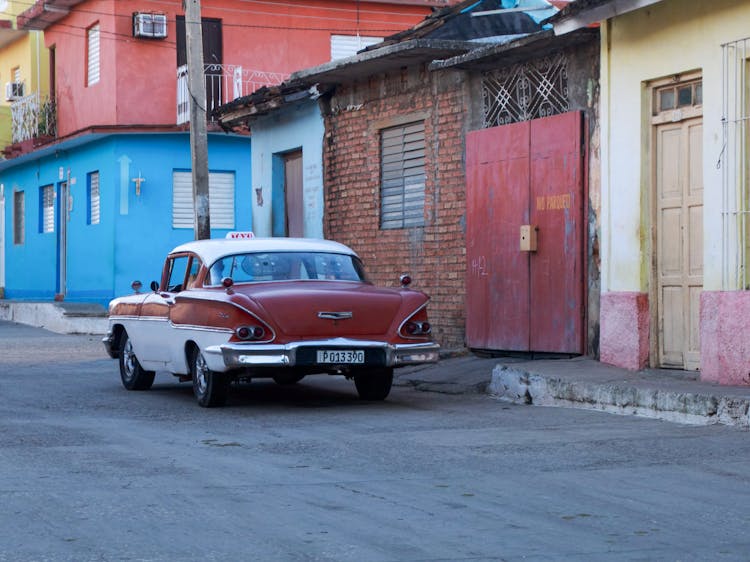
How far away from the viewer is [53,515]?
6.50 metres

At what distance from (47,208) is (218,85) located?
25.9 feet

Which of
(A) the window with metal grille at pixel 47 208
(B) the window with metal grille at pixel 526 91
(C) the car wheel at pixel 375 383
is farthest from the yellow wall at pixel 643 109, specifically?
(A) the window with metal grille at pixel 47 208

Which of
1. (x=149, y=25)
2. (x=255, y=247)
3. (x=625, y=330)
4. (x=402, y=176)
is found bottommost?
(x=625, y=330)

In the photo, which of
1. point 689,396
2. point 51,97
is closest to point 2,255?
point 51,97

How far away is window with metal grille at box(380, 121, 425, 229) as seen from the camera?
1733cm

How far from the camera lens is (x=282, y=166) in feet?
71.1

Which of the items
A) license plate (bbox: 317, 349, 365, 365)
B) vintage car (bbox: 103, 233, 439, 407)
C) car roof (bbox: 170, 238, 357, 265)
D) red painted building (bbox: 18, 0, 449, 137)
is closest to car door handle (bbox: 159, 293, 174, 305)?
vintage car (bbox: 103, 233, 439, 407)

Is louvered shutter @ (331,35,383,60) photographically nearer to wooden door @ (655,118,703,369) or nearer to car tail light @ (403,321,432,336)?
wooden door @ (655,118,703,369)

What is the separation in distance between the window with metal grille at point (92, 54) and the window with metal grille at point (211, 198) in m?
3.04

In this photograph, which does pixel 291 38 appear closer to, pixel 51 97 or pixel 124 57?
pixel 124 57

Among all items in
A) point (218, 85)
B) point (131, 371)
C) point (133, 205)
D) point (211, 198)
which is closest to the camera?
point (131, 371)

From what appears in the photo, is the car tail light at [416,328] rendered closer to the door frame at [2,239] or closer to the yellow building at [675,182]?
the yellow building at [675,182]

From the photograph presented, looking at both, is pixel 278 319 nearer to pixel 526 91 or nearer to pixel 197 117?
pixel 526 91

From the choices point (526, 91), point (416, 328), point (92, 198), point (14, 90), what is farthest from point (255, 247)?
point (14, 90)
